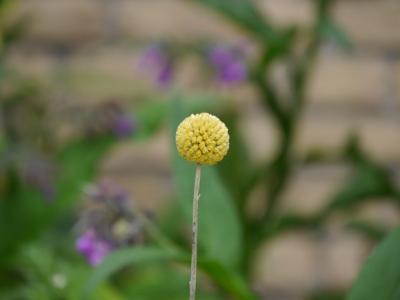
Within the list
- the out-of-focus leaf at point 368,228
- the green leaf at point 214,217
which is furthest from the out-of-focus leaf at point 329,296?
the green leaf at point 214,217

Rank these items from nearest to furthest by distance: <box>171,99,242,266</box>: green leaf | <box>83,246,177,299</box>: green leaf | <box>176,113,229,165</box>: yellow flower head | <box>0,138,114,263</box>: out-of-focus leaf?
1. <box>176,113,229,165</box>: yellow flower head
2. <box>83,246,177,299</box>: green leaf
3. <box>171,99,242,266</box>: green leaf
4. <box>0,138,114,263</box>: out-of-focus leaf

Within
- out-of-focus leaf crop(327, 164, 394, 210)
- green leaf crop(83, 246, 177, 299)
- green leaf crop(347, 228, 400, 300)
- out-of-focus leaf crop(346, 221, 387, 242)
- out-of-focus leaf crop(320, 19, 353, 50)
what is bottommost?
green leaf crop(347, 228, 400, 300)

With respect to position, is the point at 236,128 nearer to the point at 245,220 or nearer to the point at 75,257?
the point at 245,220

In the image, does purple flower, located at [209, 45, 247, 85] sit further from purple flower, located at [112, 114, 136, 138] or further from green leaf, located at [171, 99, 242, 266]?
green leaf, located at [171, 99, 242, 266]

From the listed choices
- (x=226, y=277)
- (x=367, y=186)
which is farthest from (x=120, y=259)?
(x=367, y=186)

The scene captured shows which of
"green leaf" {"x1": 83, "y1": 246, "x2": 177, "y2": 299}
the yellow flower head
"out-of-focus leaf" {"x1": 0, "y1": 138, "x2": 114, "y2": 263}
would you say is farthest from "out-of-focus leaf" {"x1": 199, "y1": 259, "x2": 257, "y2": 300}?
"out-of-focus leaf" {"x1": 0, "y1": 138, "x2": 114, "y2": 263}

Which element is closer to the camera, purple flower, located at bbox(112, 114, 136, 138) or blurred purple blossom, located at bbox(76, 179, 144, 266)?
blurred purple blossom, located at bbox(76, 179, 144, 266)

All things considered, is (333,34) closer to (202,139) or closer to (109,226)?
(109,226)

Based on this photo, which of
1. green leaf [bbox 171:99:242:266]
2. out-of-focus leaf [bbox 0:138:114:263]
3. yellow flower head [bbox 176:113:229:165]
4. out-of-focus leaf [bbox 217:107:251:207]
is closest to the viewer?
yellow flower head [bbox 176:113:229:165]
